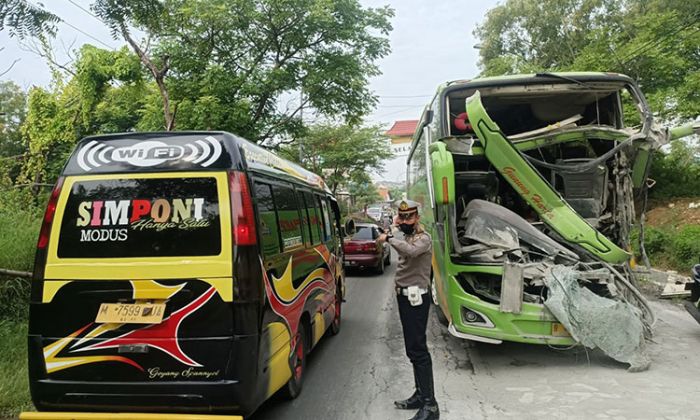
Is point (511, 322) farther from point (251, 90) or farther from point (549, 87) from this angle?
point (251, 90)

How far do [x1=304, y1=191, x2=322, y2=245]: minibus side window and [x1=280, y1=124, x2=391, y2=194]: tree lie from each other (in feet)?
64.4

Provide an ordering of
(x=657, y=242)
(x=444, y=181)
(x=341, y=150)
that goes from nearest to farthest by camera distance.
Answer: (x=444, y=181) < (x=657, y=242) < (x=341, y=150)

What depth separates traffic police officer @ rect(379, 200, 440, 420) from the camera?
3941mm

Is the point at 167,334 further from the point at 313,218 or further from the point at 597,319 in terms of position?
the point at 597,319

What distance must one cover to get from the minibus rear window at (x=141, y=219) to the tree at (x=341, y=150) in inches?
874

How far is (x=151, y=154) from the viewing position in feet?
11.3

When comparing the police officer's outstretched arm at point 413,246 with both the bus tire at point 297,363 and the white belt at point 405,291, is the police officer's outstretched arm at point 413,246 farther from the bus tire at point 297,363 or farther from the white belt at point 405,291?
the bus tire at point 297,363

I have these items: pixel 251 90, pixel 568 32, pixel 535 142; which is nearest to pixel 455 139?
pixel 535 142

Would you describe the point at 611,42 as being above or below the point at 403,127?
below

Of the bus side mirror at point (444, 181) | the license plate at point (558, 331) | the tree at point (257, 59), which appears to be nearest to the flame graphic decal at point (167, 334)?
the bus side mirror at point (444, 181)

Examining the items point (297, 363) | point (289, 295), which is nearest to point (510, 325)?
point (297, 363)

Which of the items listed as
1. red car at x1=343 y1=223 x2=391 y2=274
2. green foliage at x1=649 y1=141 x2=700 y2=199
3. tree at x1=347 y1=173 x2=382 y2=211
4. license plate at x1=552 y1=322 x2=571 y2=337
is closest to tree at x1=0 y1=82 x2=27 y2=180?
red car at x1=343 y1=223 x2=391 y2=274

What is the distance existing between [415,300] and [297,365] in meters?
1.44

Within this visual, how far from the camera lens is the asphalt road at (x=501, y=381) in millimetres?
4105
